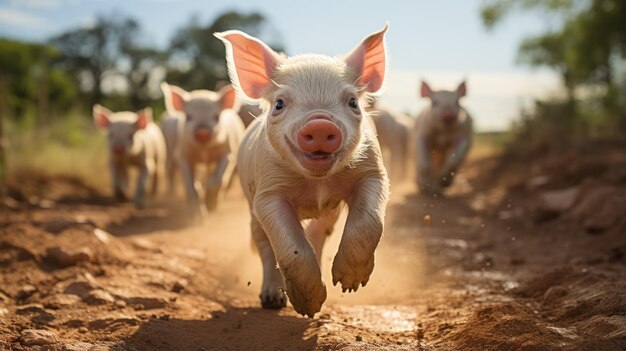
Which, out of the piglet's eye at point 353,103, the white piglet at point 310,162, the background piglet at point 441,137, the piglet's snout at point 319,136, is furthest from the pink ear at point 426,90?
the piglet's snout at point 319,136

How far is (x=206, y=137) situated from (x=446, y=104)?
4.67 m

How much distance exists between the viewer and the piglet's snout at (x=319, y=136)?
394cm

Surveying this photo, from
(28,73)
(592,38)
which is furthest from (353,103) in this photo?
(28,73)

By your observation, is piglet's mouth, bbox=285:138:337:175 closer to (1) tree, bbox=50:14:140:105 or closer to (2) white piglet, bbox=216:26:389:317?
(2) white piglet, bbox=216:26:389:317

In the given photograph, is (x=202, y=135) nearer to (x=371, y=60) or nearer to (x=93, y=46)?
(x=371, y=60)

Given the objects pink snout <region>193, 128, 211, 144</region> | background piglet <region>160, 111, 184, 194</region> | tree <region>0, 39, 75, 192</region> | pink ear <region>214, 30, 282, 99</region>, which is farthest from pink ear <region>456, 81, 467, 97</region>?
tree <region>0, 39, 75, 192</region>

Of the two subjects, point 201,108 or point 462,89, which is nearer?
point 201,108

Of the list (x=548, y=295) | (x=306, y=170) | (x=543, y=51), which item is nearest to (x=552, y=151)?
(x=548, y=295)

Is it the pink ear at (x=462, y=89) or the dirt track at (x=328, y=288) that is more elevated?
the pink ear at (x=462, y=89)

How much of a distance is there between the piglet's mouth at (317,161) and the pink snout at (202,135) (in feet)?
19.3

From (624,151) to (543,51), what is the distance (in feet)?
99.5

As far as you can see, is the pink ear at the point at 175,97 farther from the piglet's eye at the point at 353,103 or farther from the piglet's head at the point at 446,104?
the piglet's eye at the point at 353,103

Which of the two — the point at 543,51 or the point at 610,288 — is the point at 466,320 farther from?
the point at 543,51

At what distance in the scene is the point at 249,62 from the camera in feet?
16.3
